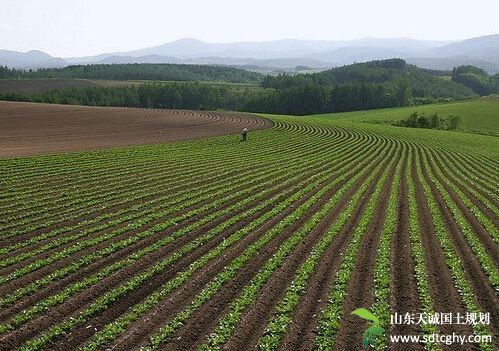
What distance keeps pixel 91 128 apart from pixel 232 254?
4502 cm

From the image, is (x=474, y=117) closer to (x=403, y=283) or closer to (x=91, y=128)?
(x=91, y=128)

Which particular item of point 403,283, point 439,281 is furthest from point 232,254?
point 439,281

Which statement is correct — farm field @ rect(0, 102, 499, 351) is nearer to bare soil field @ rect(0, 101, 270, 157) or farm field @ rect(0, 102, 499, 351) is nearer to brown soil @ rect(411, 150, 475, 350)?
brown soil @ rect(411, 150, 475, 350)

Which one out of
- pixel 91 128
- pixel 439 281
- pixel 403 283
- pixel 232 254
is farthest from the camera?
pixel 91 128

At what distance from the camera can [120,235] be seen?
18.2 metres

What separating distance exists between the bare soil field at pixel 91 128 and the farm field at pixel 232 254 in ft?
34.7

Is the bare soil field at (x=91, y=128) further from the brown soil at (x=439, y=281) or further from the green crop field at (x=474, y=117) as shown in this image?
the green crop field at (x=474, y=117)

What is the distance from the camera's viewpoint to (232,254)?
53.6 ft

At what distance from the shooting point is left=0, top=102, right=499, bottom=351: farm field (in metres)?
11.4

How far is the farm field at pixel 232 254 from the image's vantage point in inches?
448

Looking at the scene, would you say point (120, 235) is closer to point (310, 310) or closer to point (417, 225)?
point (310, 310)

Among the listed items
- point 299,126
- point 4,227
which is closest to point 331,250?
point 4,227

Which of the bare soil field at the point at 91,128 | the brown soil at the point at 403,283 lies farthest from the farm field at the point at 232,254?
the bare soil field at the point at 91,128

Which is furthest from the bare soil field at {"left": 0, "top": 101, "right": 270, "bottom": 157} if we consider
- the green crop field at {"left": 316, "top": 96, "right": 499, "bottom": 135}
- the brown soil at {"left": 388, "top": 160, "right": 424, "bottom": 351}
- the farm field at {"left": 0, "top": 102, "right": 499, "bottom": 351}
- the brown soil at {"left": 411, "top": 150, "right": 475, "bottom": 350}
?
the green crop field at {"left": 316, "top": 96, "right": 499, "bottom": 135}
